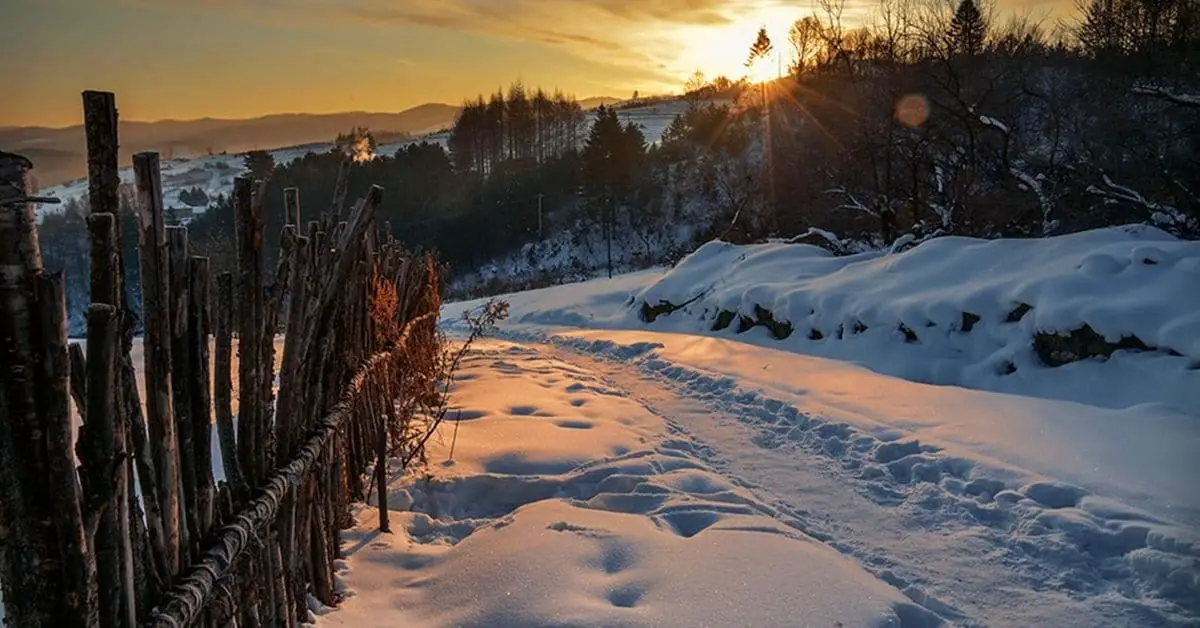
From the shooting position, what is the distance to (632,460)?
4.41 m

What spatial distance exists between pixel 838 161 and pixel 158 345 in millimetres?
26859

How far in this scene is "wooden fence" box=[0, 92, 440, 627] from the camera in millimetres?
1239

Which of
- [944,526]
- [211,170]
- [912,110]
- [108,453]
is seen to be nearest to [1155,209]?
[912,110]

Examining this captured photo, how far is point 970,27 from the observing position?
23.2m

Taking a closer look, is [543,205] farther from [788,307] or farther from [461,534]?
[461,534]

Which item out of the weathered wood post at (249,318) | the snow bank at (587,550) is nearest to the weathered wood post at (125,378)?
the weathered wood post at (249,318)

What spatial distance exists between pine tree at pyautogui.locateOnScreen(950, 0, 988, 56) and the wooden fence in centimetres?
2160

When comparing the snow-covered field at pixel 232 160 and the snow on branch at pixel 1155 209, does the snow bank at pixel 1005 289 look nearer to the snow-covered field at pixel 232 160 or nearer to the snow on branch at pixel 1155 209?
the snow on branch at pixel 1155 209

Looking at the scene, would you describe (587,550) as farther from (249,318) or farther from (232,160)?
(232,160)

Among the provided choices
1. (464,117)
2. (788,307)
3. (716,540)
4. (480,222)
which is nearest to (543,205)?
(480,222)

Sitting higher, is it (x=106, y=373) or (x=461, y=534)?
(x=106, y=373)

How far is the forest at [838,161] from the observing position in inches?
564

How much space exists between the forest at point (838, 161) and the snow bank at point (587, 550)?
1.79 meters

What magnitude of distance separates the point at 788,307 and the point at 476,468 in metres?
6.36
